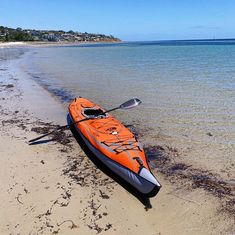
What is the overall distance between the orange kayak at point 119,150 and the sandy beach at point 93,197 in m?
0.33

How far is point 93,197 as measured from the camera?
5160 mm

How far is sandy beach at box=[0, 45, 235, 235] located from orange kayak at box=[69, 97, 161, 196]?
33 cm

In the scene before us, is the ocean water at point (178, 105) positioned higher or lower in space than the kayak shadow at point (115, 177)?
lower

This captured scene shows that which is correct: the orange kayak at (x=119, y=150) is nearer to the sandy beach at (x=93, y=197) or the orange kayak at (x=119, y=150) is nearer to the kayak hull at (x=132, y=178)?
the kayak hull at (x=132, y=178)

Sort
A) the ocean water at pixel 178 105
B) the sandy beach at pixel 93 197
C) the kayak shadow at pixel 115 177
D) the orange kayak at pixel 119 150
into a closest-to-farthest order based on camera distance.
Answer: the sandy beach at pixel 93 197 → the orange kayak at pixel 119 150 → the kayak shadow at pixel 115 177 → the ocean water at pixel 178 105

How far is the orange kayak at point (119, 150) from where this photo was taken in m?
4.96

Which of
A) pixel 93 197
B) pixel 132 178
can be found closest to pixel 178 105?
pixel 132 178

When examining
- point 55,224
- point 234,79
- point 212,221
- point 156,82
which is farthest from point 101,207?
point 234,79

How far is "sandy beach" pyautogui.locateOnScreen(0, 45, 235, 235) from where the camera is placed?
4.43 metres

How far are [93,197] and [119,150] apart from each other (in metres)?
1.05

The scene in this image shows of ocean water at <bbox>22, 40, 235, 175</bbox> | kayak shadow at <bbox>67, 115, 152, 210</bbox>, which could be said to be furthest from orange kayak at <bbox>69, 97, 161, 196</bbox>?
ocean water at <bbox>22, 40, 235, 175</bbox>

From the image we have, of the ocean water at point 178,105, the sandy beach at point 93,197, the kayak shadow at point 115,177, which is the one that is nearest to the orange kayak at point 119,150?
the kayak shadow at point 115,177

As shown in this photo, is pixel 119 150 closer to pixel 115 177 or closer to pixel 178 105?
pixel 115 177

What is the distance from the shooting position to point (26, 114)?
1031cm
